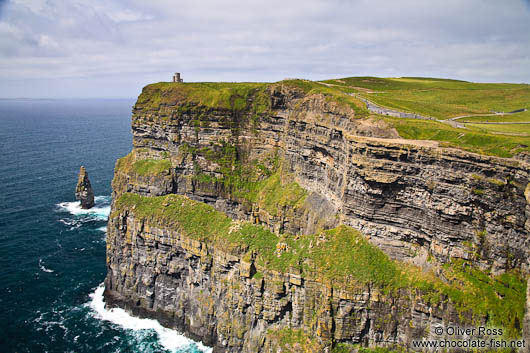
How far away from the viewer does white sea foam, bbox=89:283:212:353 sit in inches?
2020

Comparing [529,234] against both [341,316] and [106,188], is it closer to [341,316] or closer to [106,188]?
[341,316]

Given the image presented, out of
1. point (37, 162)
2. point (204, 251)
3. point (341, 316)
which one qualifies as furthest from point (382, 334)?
point (37, 162)

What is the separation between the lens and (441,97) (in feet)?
246

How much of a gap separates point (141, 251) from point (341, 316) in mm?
36759

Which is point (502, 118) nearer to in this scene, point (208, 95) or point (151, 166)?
point (208, 95)

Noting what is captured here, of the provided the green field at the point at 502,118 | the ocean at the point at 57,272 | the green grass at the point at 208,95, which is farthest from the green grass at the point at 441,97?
the ocean at the point at 57,272

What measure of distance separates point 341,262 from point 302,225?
11.0 m

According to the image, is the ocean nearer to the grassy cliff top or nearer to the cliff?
the cliff

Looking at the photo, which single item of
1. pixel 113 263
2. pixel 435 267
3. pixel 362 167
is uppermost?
pixel 362 167

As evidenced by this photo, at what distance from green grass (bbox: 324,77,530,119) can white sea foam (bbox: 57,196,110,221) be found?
7343 centimetres

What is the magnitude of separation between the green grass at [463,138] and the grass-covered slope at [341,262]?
12.0 meters

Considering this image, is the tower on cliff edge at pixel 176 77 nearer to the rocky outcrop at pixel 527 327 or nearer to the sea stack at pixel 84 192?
the sea stack at pixel 84 192

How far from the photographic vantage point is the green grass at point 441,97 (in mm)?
60000

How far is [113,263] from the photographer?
199 ft
